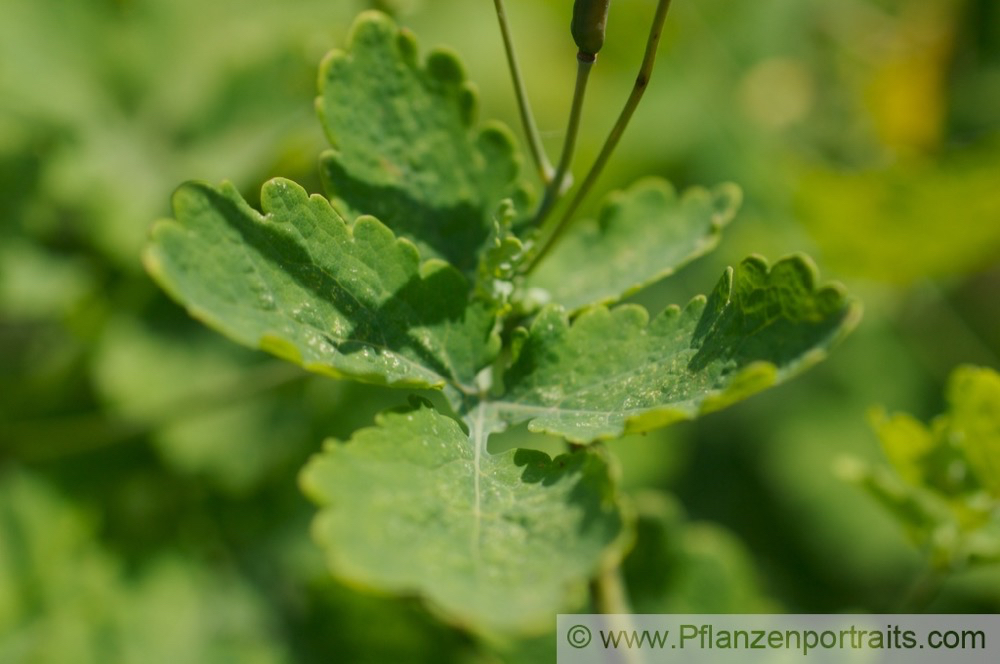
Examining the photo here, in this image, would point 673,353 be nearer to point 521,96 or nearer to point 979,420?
point 521,96

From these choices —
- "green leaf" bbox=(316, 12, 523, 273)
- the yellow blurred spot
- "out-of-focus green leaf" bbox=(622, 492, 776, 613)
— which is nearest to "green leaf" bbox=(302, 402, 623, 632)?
"green leaf" bbox=(316, 12, 523, 273)

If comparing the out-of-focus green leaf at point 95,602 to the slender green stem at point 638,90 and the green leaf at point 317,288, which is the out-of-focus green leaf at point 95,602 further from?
the slender green stem at point 638,90

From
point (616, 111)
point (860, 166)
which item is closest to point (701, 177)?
point (616, 111)

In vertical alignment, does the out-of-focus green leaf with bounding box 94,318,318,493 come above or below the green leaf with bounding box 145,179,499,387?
above

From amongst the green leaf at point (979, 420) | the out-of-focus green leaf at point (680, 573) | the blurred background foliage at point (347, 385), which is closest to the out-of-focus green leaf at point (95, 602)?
the blurred background foliage at point (347, 385)

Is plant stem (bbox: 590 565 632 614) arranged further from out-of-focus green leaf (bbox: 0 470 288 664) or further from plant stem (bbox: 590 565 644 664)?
out-of-focus green leaf (bbox: 0 470 288 664)

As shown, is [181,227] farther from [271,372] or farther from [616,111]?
[616,111]
